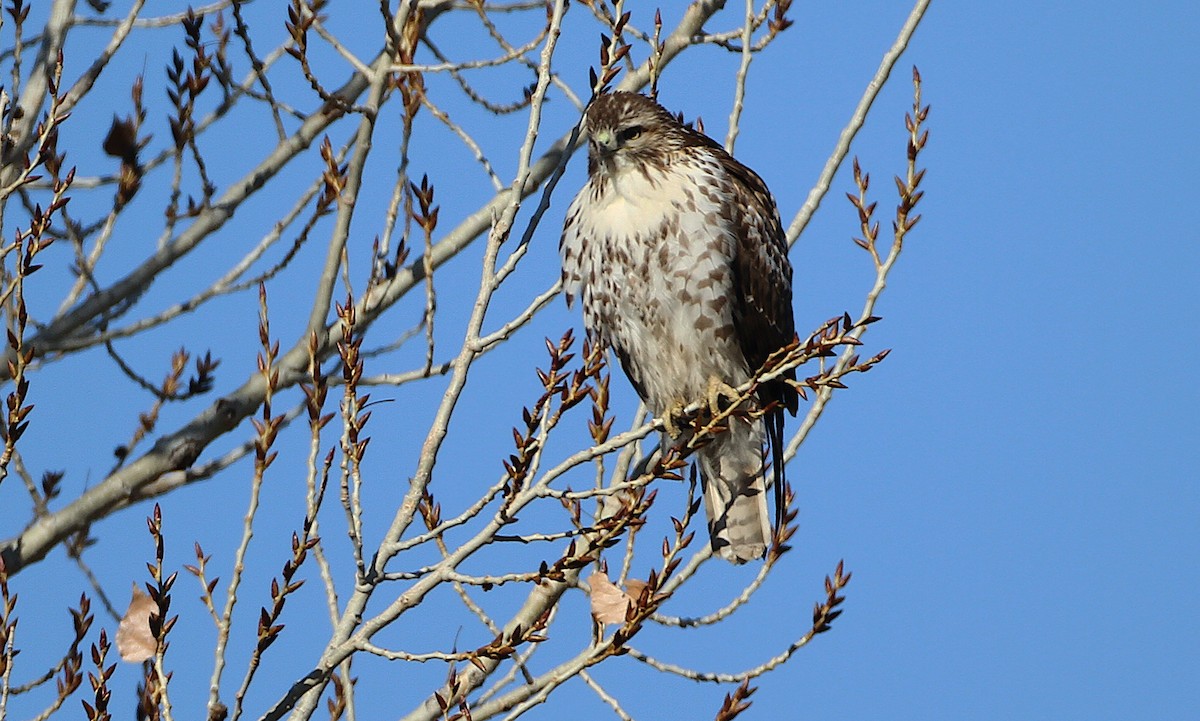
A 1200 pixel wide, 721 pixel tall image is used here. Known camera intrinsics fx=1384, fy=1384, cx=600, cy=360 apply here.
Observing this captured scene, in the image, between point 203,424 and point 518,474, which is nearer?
point 518,474

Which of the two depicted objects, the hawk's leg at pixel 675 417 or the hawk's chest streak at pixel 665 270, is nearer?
the hawk's chest streak at pixel 665 270

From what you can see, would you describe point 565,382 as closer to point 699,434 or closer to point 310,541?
point 699,434

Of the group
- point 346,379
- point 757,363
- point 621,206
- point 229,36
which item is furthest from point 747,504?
point 229,36

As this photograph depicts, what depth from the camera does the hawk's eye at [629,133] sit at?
477cm

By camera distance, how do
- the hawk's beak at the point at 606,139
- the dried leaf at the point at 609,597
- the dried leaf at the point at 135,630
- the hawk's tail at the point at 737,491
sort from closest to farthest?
1. the dried leaf at the point at 135,630
2. the dried leaf at the point at 609,597
3. the hawk's beak at the point at 606,139
4. the hawk's tail at the point at 737,491

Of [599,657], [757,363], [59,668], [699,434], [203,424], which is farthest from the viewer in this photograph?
[757,363]

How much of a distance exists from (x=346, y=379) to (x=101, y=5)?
115 inches

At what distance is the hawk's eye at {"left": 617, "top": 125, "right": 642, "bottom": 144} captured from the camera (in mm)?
4766

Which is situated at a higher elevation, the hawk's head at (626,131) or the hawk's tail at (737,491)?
the hawk's head at (626,131)

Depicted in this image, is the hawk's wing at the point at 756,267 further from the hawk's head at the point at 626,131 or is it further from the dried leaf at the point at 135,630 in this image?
the dried leaf at the point at 135,630

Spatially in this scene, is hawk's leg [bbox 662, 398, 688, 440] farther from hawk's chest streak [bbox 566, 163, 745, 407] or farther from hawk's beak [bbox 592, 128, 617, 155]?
hawk's beak [bbox 592, 128, 617, 155]

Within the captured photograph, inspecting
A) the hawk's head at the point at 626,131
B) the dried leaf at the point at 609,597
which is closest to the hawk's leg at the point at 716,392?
the hawk's head at the point at 626,131

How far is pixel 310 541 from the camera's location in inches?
118

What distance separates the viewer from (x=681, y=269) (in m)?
4.75
